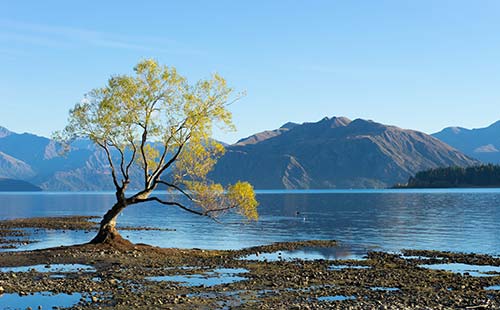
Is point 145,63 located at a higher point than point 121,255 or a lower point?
higher

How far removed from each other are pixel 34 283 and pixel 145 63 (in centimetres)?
2734

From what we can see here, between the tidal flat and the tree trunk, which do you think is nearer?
the tidal flat

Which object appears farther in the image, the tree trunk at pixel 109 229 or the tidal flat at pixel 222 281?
the tree trunk at pixel 109 229

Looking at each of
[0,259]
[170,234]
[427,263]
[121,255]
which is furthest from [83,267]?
[170,234]

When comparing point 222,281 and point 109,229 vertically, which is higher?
point 109,229

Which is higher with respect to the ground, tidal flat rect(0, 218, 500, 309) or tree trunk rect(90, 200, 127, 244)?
tree trunk rect(90, 200, 127, 244)

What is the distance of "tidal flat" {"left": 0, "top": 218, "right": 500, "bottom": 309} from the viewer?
28734 millimetres

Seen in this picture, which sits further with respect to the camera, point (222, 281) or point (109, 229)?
point (109, 229)

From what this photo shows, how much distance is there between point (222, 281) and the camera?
3650 cm

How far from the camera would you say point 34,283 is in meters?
33.0

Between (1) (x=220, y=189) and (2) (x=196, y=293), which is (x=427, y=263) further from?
(2) (x=196, y=293)

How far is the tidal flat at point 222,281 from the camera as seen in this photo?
2873 cm

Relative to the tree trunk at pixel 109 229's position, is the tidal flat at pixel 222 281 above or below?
below

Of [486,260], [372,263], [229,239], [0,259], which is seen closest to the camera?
[0,259]
